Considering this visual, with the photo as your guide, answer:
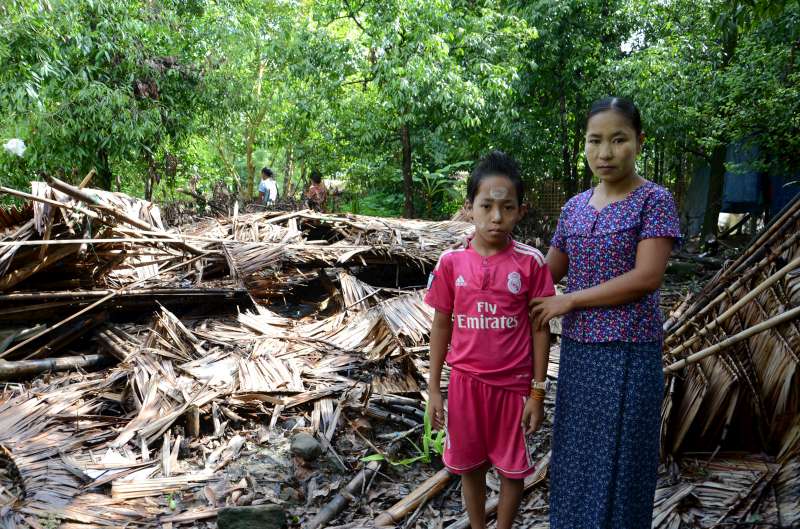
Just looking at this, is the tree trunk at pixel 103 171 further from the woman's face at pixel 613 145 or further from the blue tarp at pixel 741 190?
the blue tarp at pixel 741 190

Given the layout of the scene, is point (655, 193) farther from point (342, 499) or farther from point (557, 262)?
point (342, 499)

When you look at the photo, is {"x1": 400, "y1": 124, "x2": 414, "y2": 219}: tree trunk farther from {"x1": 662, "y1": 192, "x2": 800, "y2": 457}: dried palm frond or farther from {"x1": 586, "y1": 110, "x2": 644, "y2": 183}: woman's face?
{"x1": 586, "y1": 110, "x2": 644, "y2": 183}: woman's face

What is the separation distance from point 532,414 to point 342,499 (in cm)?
125

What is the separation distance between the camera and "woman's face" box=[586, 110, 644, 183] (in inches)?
62.7

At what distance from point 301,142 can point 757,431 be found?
38.8ft

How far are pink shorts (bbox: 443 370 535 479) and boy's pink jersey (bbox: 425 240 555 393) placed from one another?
5 centimetres

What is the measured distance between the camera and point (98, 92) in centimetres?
782

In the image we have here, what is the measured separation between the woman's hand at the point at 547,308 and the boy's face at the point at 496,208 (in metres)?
0.24

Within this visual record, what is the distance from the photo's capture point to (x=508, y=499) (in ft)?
6.17

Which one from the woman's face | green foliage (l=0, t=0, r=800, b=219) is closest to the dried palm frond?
the woman's face

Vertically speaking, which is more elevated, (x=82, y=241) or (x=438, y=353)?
(x=82, y=241)

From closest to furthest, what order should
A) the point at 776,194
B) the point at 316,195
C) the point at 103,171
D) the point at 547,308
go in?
the point at 547,308
the point at 103,171
the point at 776,194
the point at 316,195

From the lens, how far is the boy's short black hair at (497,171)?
183 cm

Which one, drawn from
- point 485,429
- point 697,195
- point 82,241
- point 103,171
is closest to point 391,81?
point 103,171
